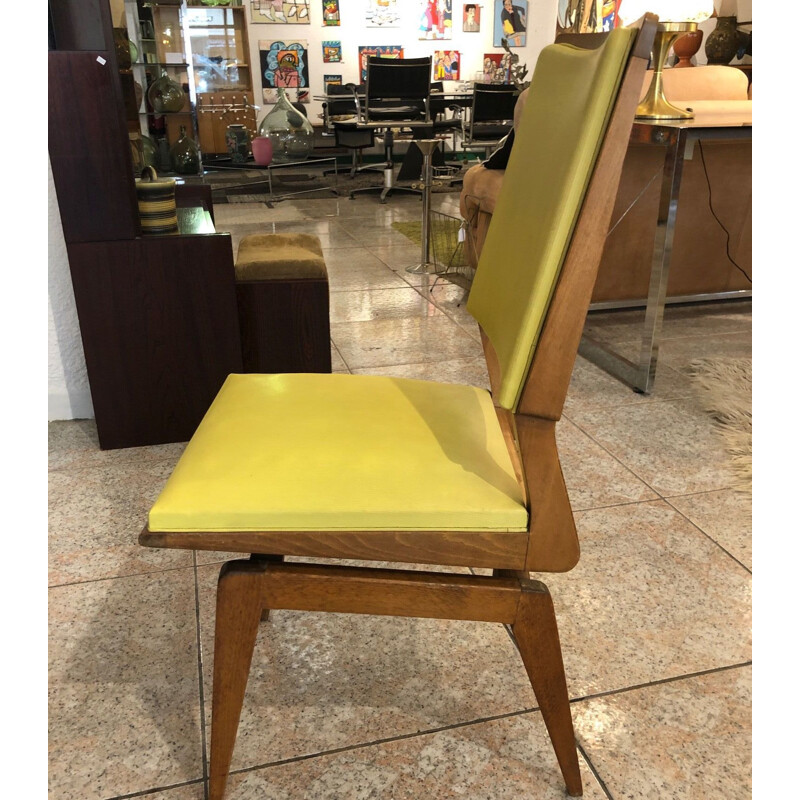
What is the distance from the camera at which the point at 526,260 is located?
0.92 meters

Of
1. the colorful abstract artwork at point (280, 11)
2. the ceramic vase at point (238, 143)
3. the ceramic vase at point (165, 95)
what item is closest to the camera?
the ceramic vase at point (165, 95)

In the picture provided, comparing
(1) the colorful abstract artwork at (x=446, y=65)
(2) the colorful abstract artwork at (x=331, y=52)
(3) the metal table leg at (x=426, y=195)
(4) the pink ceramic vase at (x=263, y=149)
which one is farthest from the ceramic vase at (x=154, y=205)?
(1) the colorful abstract artwork at (x=446, y=65)

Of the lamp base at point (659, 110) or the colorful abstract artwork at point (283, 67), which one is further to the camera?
the colorful abstract artwork at point (283, 67)

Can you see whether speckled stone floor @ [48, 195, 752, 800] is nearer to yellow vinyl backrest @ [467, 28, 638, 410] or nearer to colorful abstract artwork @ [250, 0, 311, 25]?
yellow vinyl backrest @ [467, 28, 638, 410]

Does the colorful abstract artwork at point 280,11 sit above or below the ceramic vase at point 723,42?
above

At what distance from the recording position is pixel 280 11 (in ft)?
29.6

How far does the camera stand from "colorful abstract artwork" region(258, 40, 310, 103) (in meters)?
9.13

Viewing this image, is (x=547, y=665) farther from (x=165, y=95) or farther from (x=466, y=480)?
(x=165, y=95)

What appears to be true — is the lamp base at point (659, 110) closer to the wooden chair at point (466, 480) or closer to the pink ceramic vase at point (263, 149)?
the wooden chair at point (466, 480)

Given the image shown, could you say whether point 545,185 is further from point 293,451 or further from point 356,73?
point 356,73

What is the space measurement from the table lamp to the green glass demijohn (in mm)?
3483

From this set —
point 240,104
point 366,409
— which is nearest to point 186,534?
point 366,409

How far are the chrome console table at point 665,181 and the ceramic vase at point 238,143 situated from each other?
610cm

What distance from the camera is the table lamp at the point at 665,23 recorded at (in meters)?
2.35
